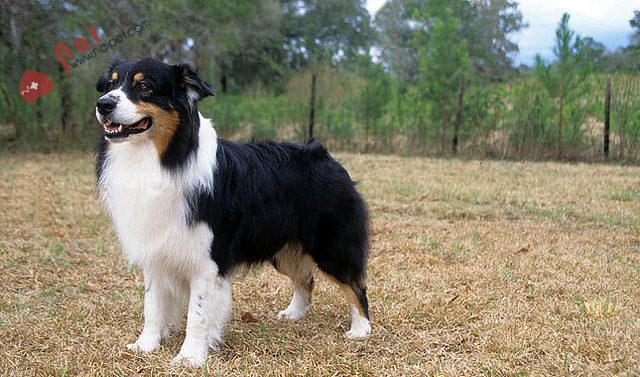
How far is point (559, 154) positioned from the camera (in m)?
13.1

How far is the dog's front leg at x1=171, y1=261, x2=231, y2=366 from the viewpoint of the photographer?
3471 millimetres

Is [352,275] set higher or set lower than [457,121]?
lower

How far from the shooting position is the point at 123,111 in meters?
3.10

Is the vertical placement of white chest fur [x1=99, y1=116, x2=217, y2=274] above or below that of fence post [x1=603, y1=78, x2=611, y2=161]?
below

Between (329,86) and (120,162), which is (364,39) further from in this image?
(120,162)

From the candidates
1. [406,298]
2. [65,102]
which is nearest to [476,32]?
[65,102]

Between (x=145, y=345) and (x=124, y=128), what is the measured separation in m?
1.35

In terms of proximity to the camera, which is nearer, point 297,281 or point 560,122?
point 297,281

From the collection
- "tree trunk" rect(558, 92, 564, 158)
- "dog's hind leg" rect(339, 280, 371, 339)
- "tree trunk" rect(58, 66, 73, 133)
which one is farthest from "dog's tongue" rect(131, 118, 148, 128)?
"tree trunk" rect(558, 92, 564, 158)

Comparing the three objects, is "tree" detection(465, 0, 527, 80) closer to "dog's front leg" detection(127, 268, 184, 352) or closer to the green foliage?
the green foliage

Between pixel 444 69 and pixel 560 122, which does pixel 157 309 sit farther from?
pixel 444 69

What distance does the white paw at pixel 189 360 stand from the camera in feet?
11.2

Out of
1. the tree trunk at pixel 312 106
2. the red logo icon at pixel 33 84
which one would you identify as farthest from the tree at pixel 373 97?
the red logo icon at pixel 33 84

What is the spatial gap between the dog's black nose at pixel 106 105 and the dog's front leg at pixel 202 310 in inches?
38.9
